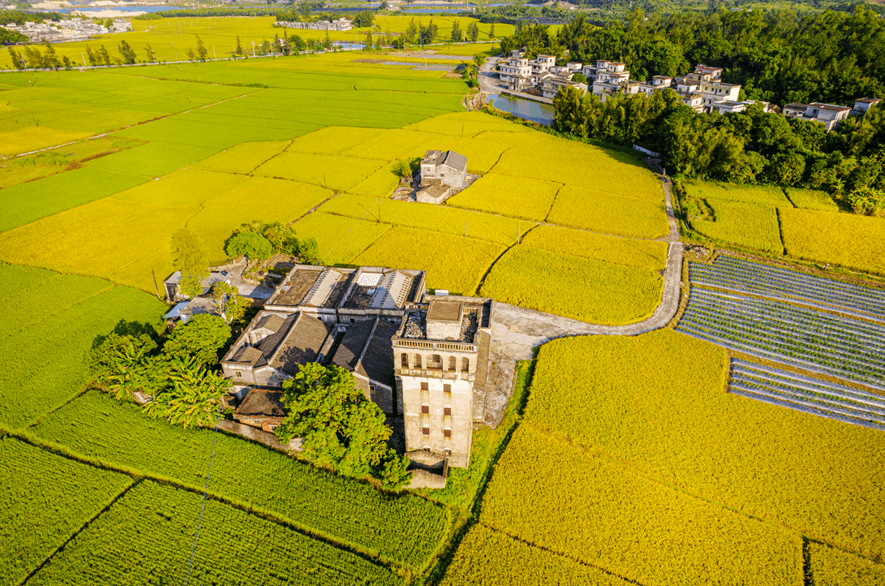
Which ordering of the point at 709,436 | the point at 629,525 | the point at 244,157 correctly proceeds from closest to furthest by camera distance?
1. the point at 629,525
2. the point at 709,436
3. the point at 244,157

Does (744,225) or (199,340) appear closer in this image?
(199,340)

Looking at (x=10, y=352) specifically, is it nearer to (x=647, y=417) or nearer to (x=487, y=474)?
(x=487, y=474)

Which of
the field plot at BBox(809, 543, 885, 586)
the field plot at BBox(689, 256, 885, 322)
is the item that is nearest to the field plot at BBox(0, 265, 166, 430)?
the field plot at BBox(809, 543, 885, 586)

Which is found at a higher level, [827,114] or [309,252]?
[827,114]

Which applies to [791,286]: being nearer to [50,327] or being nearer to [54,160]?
[50,327]

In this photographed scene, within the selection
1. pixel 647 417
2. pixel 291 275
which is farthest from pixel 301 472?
pixel 647 417

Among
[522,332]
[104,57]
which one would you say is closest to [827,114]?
[522,332]

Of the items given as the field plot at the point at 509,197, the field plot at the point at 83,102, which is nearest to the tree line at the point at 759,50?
the field plot at the point at 509,197
